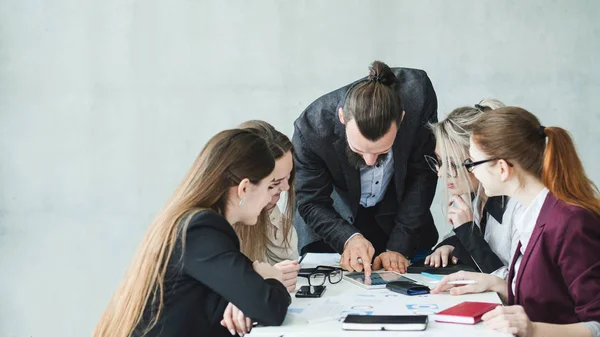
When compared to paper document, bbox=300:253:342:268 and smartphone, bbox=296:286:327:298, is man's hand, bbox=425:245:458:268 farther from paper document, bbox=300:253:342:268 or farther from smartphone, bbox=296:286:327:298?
smartphone, bbox=296:286:327:298

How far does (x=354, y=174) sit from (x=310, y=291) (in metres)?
0.83

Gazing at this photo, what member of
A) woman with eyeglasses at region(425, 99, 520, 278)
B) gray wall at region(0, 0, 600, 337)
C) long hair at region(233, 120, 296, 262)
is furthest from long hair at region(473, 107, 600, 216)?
gray wall at region(0, 0, 600, 337)

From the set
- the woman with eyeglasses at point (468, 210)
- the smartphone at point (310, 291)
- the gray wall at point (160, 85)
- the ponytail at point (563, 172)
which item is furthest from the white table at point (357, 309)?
the gray wall at point (160, 85)

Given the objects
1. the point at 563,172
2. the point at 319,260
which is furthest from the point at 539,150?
the point at 319,260

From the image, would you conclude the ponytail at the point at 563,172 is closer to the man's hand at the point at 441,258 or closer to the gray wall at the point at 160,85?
the man's hand at the point at 441,258

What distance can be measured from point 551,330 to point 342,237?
1137 mm

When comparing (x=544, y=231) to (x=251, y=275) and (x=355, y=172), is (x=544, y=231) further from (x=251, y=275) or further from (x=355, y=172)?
(x=355, y=172)

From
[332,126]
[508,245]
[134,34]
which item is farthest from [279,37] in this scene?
[508,245]

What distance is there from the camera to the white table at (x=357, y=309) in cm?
167

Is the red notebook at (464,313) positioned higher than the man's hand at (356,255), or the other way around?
the red notebook at (464,313)

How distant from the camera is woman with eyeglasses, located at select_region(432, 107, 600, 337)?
1750 mm

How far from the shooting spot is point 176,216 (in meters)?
1.85

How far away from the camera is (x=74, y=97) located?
4074mm

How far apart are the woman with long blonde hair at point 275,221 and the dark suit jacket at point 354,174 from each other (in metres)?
0.18
